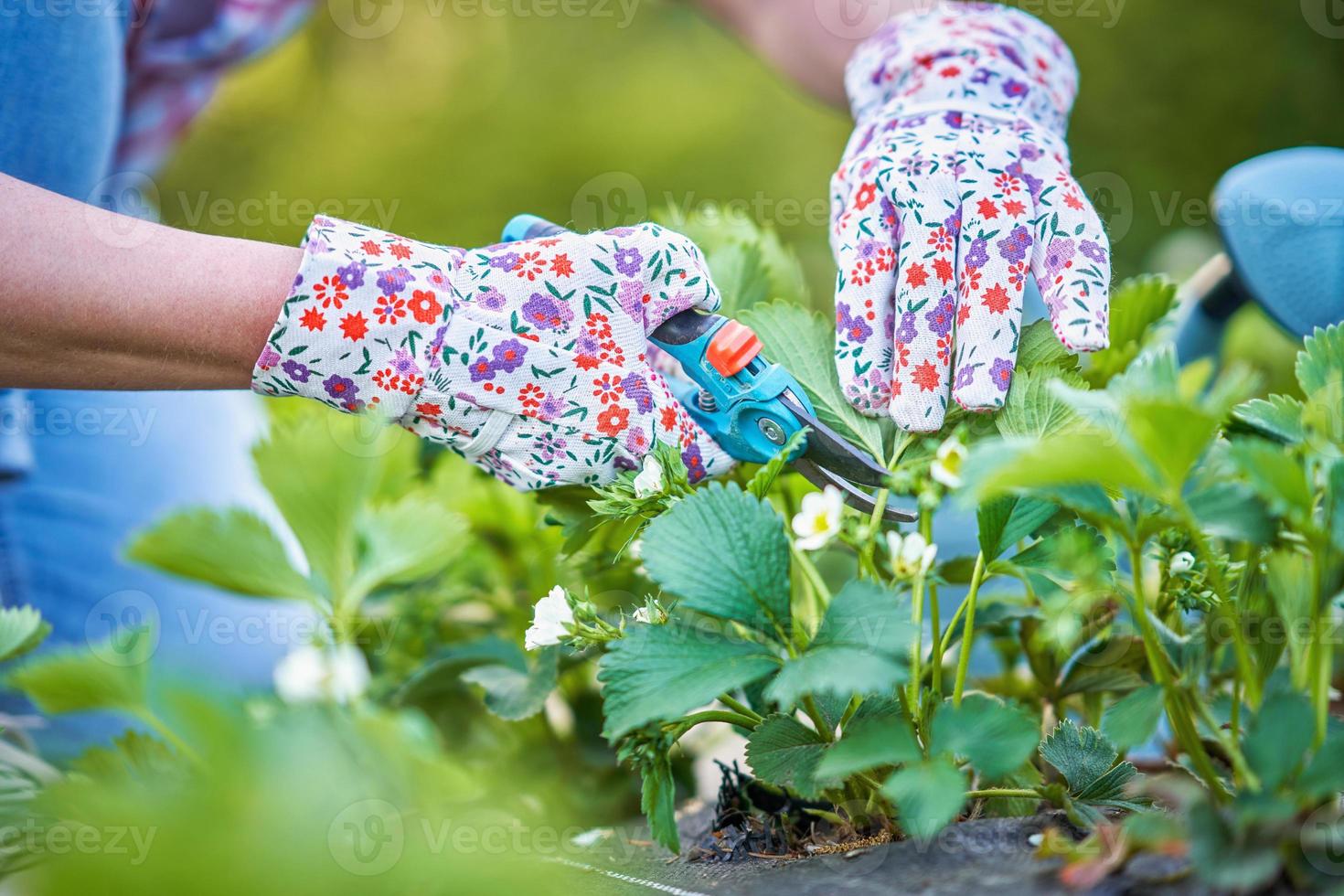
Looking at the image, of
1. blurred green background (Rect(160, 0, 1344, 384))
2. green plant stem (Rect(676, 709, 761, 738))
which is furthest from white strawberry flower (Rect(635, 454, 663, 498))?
blurred green background (Rect(160, 0, 1344, 384))

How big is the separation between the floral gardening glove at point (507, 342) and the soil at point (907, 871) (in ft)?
0.66

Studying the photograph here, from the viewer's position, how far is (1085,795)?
0.44m

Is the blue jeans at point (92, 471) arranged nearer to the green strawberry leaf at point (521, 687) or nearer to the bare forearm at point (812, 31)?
the green strawberry leaf at point (521, 687)

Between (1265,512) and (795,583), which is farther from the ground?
(1265,512)

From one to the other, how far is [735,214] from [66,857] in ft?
1.85

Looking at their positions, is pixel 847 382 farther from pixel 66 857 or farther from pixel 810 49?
pixel 810 49

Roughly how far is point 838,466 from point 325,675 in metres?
0.35

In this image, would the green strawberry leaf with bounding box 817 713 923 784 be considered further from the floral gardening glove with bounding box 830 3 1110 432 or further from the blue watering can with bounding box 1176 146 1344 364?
the blue watering can with bounding box 1176 146 1344 364

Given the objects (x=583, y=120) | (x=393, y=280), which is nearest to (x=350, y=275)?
(x=393, y=280)

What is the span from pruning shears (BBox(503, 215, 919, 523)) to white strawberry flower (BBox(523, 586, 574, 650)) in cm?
14

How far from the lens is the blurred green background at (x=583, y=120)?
2660 mm

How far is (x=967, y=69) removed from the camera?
62 cm

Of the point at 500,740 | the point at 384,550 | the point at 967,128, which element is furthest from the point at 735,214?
the point at 500,740

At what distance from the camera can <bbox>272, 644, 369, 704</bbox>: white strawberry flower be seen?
605 millimetres
